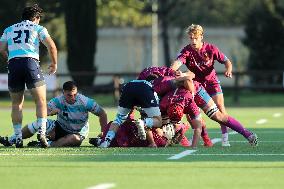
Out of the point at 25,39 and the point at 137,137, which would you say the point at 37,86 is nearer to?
the point at 25,39

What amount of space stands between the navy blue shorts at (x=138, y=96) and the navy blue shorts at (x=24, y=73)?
49.5 inches

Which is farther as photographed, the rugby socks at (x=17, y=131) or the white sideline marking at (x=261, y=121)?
the white sideline marking at (x=261, y=121)

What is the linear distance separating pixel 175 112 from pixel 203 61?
1.28m

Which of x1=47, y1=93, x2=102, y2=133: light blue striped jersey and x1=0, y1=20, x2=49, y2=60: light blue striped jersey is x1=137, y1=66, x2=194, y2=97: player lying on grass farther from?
x1=0, y1=20, x2=49, y2=60: light blue striped jersey

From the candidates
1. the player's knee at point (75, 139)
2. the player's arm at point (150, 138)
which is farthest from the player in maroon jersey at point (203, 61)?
the player's knee at point (75, 139)

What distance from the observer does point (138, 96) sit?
1791 cm

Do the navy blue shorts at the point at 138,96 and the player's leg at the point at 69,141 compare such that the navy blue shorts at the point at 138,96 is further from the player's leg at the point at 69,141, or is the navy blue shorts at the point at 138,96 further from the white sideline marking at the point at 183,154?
the white sideline marking at the point at 183,154

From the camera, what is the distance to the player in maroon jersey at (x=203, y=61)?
61.0 feet

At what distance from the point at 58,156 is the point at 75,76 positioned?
103 feet

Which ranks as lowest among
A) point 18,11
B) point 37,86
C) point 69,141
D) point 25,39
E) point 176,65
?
point 69,141

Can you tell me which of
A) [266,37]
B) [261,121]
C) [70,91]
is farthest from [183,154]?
[266,37]

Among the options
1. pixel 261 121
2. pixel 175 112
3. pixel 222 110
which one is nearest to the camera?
pixel 175 112
